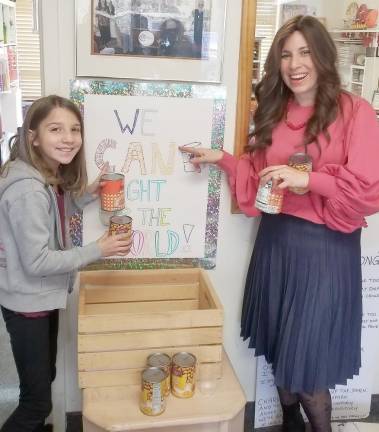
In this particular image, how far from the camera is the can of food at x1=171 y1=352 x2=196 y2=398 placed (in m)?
1.31

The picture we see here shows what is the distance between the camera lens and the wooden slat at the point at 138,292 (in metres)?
1.58

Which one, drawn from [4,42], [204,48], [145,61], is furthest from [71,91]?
[4,42]

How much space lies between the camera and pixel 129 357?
4.40 ft

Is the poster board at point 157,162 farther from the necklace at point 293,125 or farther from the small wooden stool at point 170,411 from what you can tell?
the small wooden stool at point 170,411

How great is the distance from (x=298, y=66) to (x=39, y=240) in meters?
0.79

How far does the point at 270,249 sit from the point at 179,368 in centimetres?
45

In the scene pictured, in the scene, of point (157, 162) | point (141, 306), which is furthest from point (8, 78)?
point (141, 306)

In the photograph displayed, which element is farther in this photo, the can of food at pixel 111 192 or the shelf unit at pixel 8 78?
the shelf unit at pixel 8 78

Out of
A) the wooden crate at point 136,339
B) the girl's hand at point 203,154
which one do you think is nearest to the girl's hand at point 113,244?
the wooden crate at point 136,339

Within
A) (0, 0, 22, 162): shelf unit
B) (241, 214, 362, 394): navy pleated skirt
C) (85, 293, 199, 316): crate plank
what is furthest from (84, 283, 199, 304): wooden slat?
(0, 0, 22, 162): shelf unit

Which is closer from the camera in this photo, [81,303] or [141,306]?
[81,303]

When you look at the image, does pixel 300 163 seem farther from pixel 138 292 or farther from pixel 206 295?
pixel 138 292

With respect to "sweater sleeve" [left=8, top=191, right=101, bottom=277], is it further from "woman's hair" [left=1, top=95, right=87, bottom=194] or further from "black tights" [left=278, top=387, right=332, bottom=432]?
"black tights" [left=278, top=387, right=332, bottom=432]

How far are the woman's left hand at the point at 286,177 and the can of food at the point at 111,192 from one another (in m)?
0.38
